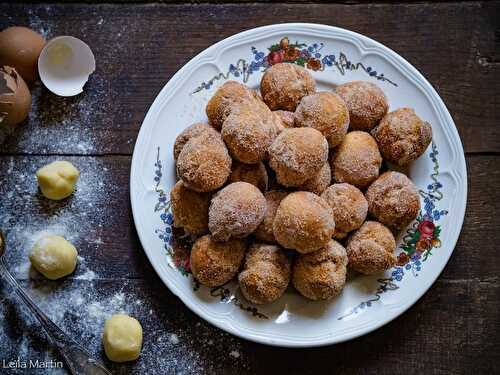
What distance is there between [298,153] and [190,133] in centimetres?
32

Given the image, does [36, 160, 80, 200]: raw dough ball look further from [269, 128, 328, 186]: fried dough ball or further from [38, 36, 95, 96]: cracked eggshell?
[269, 128, 328, 186]: fried dough ball

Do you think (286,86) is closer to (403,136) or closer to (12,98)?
(403,136)

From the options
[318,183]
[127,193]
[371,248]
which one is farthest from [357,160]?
[127,193]

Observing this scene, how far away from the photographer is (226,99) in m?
1.51

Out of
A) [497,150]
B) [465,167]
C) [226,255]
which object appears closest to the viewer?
[226,255]

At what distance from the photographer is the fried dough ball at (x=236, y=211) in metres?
1.39

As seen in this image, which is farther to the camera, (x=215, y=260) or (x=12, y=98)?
(x=12, y=98)

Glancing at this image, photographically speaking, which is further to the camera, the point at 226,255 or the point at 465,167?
the point at 465,167

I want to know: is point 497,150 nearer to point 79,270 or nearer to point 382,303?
point 382,303

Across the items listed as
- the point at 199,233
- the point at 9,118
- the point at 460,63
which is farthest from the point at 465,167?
the point at 9,118

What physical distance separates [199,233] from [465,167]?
2.48 ft

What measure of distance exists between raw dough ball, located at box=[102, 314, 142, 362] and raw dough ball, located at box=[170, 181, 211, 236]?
0.32 metres

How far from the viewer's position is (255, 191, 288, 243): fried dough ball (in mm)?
1470

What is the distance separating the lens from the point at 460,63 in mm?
1758
